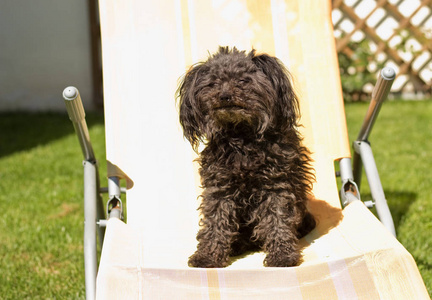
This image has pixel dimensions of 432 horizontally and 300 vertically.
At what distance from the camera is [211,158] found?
2.54 meters

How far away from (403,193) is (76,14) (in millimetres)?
4885

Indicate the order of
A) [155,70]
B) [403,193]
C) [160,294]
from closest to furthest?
[160,294], [155,70], [403,193]

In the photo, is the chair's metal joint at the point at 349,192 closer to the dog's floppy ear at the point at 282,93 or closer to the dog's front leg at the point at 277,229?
the dog's front leg at the point at 277,229

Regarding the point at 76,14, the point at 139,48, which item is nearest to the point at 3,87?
the point at 76,14

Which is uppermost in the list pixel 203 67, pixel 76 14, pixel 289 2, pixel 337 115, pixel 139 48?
pixel 76 14

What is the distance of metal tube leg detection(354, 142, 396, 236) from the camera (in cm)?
269

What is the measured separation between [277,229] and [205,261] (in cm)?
32

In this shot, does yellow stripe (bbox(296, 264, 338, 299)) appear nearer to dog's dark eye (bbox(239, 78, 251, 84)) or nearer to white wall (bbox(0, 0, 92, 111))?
dog's dark eye (bbox(239, 78, 251, 84))

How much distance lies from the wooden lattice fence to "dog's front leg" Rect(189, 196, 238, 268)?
19.8 ft

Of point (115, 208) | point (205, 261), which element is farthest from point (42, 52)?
point (205, 261)

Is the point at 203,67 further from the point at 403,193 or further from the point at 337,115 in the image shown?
the point at 403,193

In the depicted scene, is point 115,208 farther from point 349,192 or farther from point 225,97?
point 349,192

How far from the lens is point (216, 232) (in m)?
2.51

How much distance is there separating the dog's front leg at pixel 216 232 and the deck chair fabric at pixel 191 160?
0.08m
